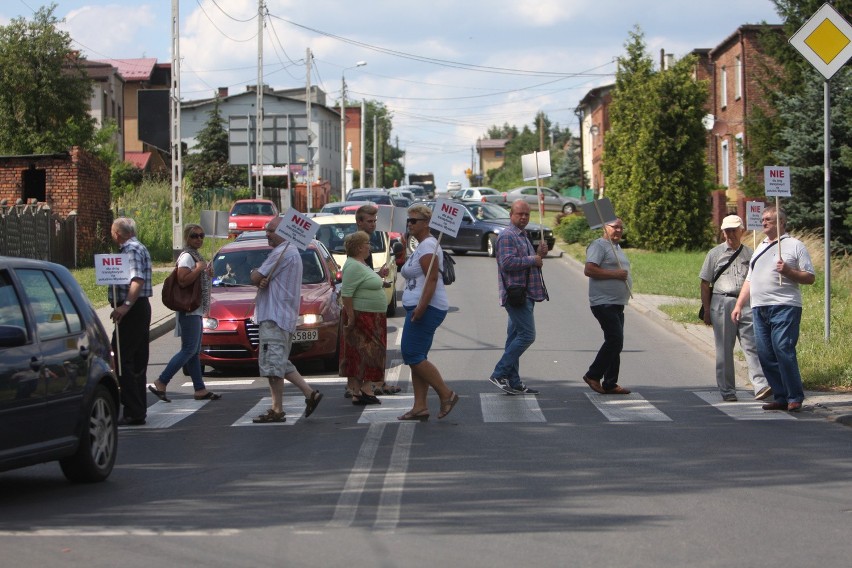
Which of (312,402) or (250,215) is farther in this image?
(250,215)

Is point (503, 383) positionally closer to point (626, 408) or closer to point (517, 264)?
point (517, 264)

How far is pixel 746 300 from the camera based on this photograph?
38.9 ft

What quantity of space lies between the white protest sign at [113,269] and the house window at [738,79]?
123 ft

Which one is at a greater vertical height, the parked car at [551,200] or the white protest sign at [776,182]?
the parked car at [551,200]

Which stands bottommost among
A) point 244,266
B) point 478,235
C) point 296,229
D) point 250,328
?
point 250,328

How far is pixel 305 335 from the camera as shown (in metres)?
14.0

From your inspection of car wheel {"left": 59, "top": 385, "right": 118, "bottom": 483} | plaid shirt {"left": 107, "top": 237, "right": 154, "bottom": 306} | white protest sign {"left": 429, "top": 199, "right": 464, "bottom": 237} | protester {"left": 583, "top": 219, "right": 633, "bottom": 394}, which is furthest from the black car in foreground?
car wheel {"left": 59, "top": 385, "right": 118, "bottom": 483}

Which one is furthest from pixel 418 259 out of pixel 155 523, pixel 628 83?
pixel 628 83

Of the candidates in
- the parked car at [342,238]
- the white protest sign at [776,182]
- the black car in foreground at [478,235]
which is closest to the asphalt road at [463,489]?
the white protest sign at [776,182]

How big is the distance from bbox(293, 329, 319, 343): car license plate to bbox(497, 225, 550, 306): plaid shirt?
2.79 meters

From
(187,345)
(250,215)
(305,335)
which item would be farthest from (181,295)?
(250,215)

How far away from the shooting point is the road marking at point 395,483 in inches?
267

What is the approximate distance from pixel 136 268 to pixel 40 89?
3508cm

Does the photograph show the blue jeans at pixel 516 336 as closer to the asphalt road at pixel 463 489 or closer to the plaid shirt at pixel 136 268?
the asphalt road at pixel 463 489
